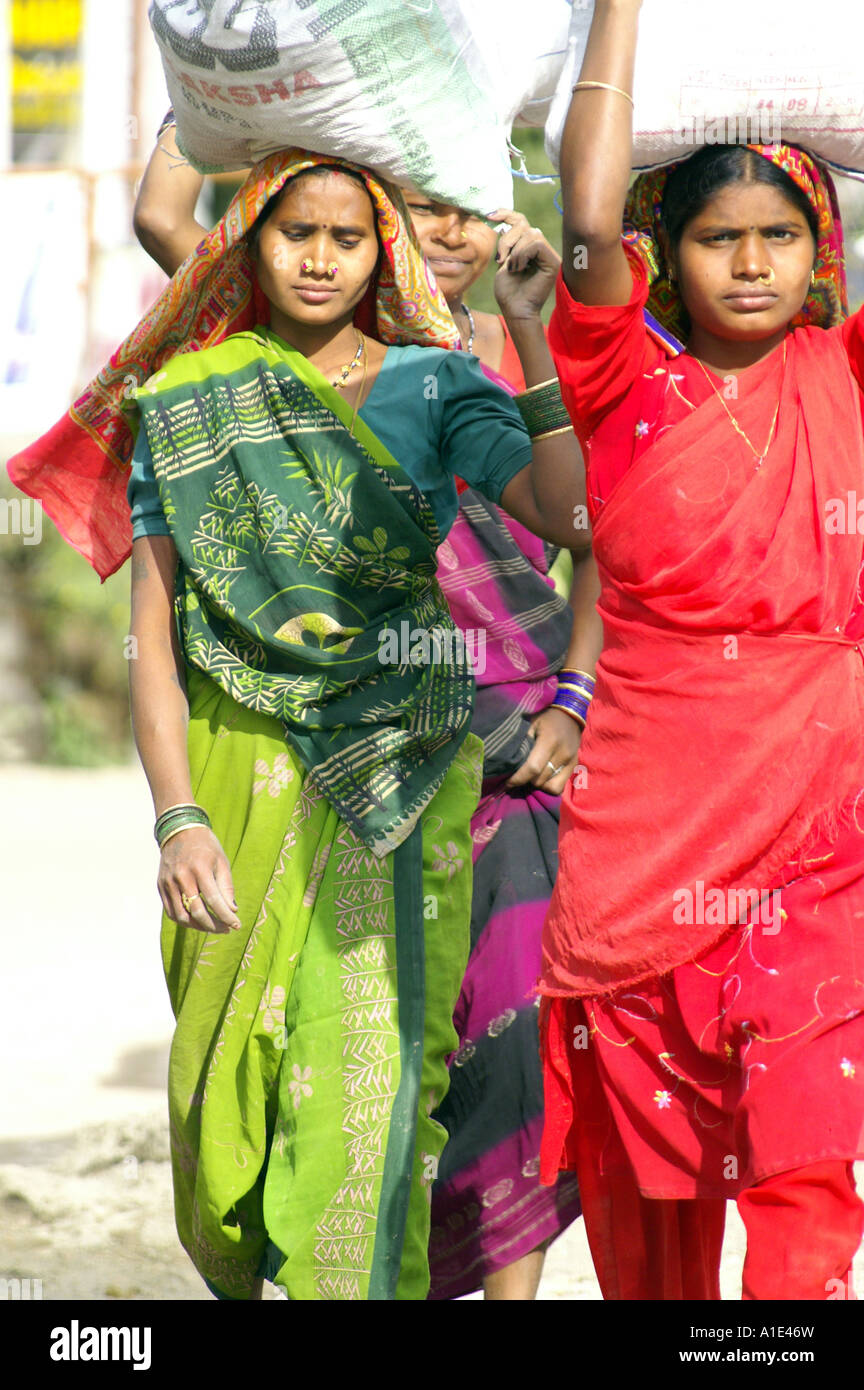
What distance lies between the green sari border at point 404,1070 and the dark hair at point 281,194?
116 cm

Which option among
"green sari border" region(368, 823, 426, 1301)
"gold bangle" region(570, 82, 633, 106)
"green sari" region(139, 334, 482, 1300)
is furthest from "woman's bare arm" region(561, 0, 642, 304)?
"green sari border" region(368, 823, 426, 1301)

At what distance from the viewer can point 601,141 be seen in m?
2.75

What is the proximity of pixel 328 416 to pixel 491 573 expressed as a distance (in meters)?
0.71

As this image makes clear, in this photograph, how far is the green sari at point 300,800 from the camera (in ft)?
10.8

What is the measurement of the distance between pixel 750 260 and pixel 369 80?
78 cm

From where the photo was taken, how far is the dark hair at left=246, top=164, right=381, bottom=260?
3279 mm

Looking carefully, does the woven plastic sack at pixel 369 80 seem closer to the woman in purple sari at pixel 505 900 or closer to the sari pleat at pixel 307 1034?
the woman in purple sari at pixel 505 900

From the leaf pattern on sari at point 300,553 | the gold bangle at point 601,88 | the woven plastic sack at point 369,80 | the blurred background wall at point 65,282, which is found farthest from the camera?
the blurred background wall at point 65,282

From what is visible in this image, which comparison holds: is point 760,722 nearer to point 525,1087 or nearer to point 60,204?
point 525,1087

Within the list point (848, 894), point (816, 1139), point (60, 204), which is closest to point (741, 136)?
point (848, 894)

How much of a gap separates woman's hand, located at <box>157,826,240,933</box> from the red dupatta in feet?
2.03

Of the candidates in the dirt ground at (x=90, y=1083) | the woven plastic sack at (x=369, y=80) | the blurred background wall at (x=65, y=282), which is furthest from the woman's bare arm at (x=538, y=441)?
the blurred background wall at (x=65, y=282)

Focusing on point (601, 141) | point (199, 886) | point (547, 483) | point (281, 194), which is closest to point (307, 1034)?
point (199, 886)

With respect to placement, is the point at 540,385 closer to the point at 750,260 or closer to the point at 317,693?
the point at 750,260
